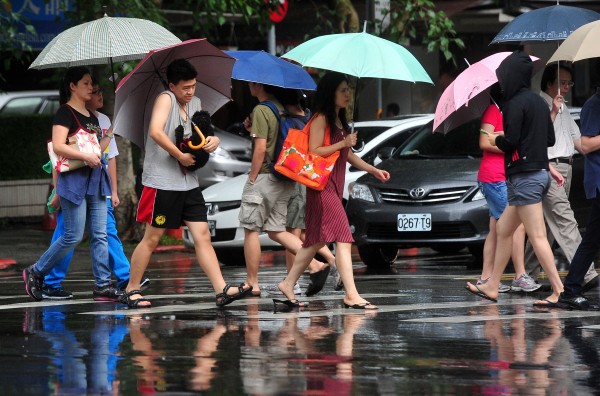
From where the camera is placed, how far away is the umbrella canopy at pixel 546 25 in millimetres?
13391

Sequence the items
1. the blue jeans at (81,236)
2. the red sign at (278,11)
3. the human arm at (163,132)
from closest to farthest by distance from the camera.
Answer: the human arm at (163,132)
the blue jeans at (81,236)
the red sign at (278,11)

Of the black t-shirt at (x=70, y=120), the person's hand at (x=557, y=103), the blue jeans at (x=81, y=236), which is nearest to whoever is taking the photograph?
the black t-shirt at (x=70, y=120)

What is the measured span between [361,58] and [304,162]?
2.97 feet

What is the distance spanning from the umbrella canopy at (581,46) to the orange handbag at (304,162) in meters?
2.04

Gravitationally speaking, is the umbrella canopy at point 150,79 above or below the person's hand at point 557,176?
above

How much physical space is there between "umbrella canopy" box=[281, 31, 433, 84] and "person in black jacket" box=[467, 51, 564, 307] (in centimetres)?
66

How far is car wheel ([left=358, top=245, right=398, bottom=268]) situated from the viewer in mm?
15633

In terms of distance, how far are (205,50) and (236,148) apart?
13.5 metres

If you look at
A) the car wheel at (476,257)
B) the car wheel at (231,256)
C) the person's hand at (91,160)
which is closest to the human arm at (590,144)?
the person's hand at (91,160)

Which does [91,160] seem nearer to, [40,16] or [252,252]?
[252,252]

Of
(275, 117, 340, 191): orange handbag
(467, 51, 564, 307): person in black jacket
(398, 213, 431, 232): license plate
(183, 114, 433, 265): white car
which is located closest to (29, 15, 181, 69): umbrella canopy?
(275, 117, 340, 191): orange handbag

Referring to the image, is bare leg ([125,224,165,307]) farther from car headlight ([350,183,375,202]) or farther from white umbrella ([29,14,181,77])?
car headlight ([350,183,375,202])

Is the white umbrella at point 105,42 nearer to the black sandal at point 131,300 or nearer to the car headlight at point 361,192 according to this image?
the black sandal at point 131,300

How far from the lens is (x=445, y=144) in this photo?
15883 millimetres
